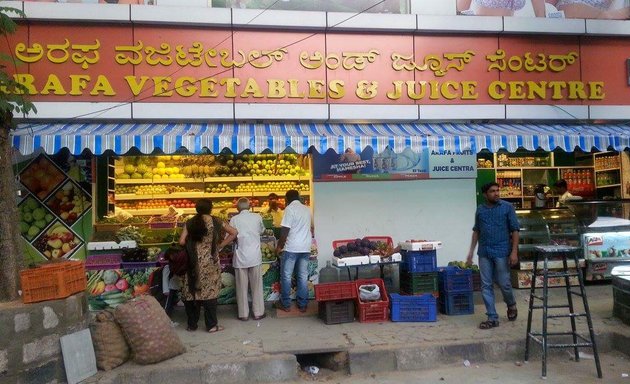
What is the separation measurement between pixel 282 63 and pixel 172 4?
2044mm

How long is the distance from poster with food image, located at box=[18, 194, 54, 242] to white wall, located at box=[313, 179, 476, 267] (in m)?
4.70

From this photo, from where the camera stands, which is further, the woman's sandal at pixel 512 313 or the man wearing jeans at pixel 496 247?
the woman's sandal at pixel 512 313

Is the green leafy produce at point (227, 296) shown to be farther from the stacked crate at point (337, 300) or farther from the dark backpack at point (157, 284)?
the stacked crate at point (337, 300)

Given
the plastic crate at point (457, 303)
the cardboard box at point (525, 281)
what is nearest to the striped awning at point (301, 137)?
the plastic crate at point (457, 303)

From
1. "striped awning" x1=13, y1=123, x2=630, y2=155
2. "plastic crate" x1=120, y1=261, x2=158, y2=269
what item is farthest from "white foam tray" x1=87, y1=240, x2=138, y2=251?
"striped awning" x1=13, y1=123, x2=630, y2=155

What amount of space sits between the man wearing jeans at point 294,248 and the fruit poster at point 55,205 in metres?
3.75

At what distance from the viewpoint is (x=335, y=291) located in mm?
6871

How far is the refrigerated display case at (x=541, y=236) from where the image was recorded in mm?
8625

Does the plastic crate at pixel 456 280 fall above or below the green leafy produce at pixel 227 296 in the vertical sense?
above

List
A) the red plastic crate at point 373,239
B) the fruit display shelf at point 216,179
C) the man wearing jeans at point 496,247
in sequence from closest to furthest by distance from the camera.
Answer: the man wearing jeans at point 496,247 < the red plastic crate at point 373,239 < the fruit display shelf at point 216,179

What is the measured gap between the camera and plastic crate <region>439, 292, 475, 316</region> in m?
7.26

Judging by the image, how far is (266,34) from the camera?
823 cm

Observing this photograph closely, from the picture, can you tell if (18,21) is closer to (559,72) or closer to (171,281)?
(171,281)

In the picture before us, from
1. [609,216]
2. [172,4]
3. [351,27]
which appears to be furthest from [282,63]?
[609,216]
